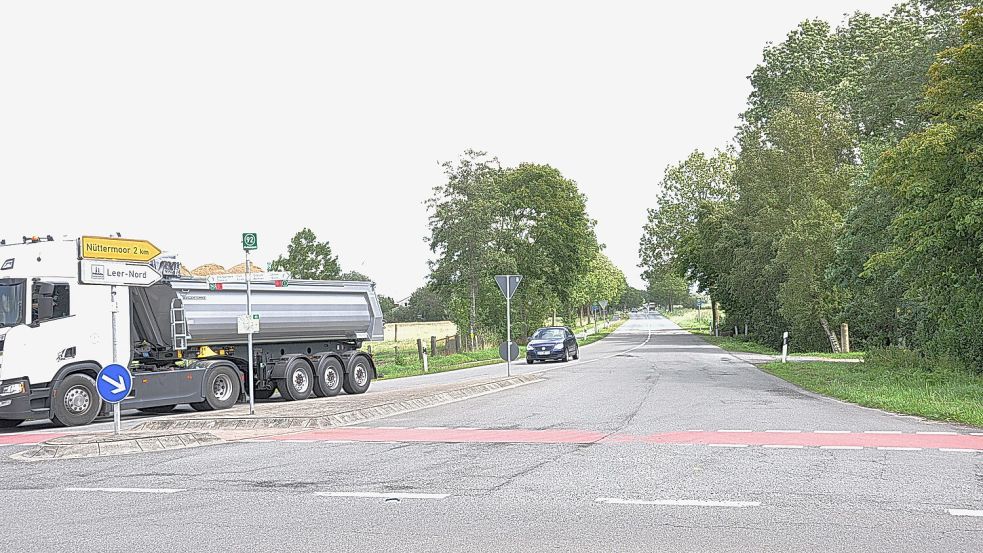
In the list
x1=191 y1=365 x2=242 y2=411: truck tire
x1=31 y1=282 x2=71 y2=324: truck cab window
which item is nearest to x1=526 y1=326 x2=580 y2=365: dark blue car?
x1=191 y1=365 x2=242 y2=411: truck tire

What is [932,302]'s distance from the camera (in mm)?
24344

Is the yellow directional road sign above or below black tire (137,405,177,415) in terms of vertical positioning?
above

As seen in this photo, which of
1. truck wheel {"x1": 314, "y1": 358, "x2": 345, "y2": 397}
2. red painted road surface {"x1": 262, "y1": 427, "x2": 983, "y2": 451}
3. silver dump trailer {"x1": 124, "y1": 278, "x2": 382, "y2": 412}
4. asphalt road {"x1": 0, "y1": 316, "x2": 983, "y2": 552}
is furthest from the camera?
truck wheel {"x1": 314, "y1": 358, "x2": 345, "y2": 397}

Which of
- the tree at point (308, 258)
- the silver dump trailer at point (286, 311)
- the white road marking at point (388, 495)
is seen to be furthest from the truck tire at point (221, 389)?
the tree at point (308, 258)

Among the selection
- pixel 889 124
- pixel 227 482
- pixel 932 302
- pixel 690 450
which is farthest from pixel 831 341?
pixel 227 482

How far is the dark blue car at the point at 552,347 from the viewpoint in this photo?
131 ft

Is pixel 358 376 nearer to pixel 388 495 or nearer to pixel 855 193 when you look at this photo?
pixel 388 495

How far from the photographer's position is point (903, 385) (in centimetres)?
2198

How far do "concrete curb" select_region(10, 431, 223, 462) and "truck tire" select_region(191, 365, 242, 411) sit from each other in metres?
5.52

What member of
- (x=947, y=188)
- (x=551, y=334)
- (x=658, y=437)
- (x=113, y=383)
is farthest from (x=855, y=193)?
(x=113, y=383)

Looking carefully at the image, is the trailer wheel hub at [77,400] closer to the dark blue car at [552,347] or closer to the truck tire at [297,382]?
the truck tire at [297,382]

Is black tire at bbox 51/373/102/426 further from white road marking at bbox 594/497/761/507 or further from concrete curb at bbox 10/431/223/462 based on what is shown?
white road marking at bbox 594/497/761/507

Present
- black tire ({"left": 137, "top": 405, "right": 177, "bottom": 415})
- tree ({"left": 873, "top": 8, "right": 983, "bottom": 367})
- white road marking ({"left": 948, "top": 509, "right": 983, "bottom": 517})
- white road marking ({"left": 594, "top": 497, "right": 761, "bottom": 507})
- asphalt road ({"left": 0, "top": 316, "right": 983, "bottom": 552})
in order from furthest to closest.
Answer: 1. tree ({"left": 873, "top": 8, "right": 983, "bottom": 367})
2. black tire ({"left": 137, "top": 405, "right": 177, "bottom": 415})
3. white road marking ({"left": 594, "top": 497, "right": 761, "bottom": 507})
4. white road marking ({"left": 948, "top": 509, "right": 983, "bottom": 517})
5. asphalt road ({"left": 0, "top": 316, "right": 983, "bottom": 552})

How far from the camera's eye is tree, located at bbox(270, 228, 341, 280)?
8294 centimetres
